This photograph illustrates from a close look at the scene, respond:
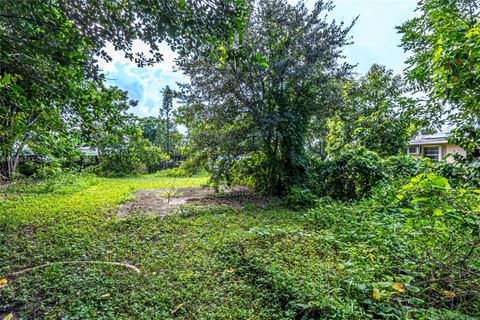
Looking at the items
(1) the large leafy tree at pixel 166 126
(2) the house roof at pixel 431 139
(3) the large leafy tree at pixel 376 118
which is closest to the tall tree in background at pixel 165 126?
(1) the large leafy tree at pixel 166 126

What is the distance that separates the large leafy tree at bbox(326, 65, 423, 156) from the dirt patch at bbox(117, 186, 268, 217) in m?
3.09

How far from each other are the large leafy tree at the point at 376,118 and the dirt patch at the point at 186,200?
10.1 ft

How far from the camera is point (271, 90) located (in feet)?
18.6

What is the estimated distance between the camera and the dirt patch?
5091 mm


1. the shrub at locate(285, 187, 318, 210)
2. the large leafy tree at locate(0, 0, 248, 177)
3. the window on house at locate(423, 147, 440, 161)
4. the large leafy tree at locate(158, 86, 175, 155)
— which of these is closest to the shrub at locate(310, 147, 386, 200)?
the shrub at locate(285, 187, 318, 210)

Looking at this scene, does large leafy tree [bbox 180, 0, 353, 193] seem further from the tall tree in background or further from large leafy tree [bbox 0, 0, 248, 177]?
the tall tree in background

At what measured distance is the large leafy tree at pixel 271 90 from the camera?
5.34 m

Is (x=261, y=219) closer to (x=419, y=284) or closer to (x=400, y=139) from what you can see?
(x=419, y=284)

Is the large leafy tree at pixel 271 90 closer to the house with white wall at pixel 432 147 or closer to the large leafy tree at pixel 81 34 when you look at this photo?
the large leafy tree at pixel 81 34

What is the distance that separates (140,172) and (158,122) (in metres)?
8.70

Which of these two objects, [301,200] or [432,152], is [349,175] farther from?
[432,152]

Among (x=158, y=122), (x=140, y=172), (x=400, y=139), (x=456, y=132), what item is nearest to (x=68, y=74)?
(x=456, y=132)

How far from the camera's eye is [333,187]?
570 centimetres

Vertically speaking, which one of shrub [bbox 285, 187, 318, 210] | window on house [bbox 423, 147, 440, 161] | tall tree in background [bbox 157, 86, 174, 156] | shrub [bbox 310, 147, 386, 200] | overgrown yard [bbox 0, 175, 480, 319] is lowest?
overgrown yard [bbox 0, 175, 480, 319]
